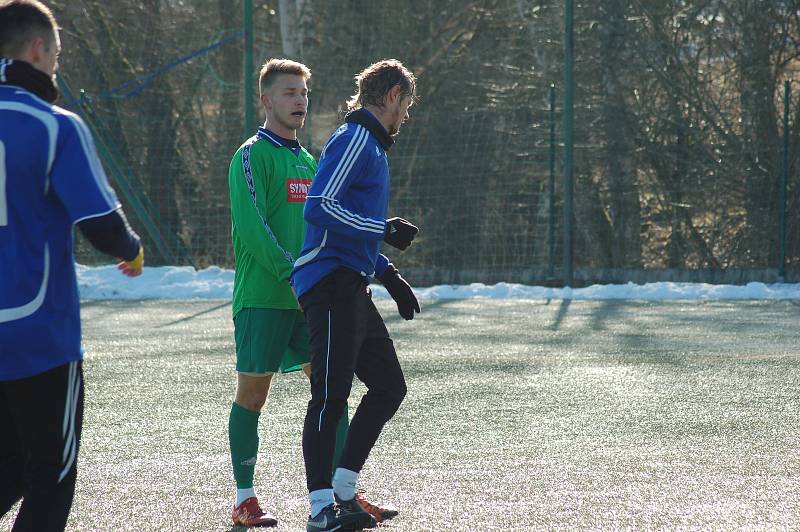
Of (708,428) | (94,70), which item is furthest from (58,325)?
(94,70)

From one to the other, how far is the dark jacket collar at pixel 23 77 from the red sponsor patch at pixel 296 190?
1.45 meters

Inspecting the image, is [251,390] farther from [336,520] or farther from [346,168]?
[346,168]

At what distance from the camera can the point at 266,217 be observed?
174 inches

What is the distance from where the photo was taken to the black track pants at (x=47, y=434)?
311 cm

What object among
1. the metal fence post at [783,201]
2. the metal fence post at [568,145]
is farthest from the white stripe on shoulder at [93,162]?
the metal fence post at [783,201]

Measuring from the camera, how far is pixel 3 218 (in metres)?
3.03

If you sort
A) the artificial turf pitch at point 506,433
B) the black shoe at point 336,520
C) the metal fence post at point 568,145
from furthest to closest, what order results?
the metal fence post at point 568,145, the artificial turf pitch at point 506,433, the black shoe at point 336,520

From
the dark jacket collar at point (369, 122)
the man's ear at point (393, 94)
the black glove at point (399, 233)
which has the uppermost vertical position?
the man's ear at point (393, 94)

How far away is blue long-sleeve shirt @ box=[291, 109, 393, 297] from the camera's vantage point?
4.04 meters

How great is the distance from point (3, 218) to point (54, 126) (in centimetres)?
27

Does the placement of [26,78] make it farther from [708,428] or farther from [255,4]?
[255,4]

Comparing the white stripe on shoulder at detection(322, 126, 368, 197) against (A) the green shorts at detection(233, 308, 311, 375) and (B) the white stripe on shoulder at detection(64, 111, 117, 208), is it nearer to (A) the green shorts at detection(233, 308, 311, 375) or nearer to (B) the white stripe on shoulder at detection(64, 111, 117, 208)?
(A) the green shorts at detection(233, 308, 311, 375)

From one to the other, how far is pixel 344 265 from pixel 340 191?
0.88 feet

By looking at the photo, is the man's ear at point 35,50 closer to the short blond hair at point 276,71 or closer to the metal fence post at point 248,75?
the short blond hair at point 276,71
